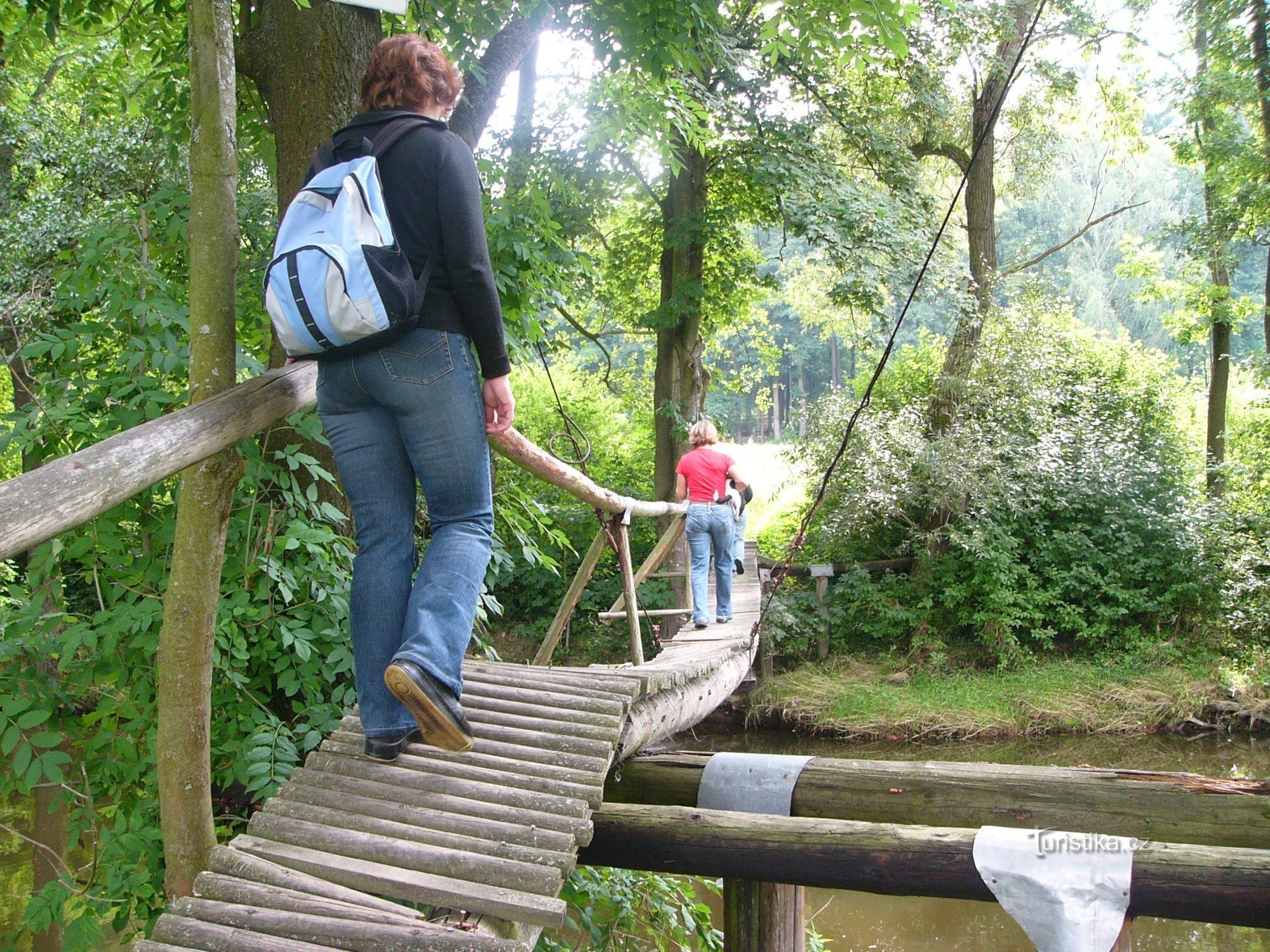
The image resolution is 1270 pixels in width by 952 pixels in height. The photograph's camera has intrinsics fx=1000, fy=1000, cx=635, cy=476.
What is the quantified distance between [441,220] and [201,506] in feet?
2.48

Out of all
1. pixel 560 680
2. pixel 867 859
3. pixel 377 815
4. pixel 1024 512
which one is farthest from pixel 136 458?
pixel 1024 512

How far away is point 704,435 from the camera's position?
269 inches

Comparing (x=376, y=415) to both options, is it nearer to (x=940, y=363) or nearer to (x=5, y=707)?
(x=5, y=707)

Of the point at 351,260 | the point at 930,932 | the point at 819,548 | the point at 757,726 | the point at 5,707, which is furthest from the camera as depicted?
the point at 819,548

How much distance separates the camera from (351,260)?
189 centimetres

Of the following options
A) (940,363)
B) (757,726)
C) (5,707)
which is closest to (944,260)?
(940,363)

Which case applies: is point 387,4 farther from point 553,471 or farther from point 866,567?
point 866,567

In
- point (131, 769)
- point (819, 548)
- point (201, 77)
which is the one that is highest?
point (201, 77)

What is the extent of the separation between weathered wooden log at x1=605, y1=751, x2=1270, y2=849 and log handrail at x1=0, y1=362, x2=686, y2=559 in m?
1.47

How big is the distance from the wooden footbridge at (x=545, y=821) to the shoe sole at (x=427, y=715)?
5.7 inches

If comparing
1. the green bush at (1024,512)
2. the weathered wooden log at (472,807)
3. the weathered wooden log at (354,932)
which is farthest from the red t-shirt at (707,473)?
the green bush at (1024,512)

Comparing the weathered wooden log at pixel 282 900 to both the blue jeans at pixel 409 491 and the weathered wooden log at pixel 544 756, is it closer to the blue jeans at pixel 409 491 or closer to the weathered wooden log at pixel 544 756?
the blue jeans at pixel 409 491

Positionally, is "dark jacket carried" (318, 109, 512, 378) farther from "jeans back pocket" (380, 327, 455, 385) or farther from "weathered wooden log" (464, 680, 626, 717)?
"weathered wooden log" (464, 680, 626, 717)

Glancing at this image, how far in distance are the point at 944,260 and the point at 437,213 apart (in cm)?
1060
